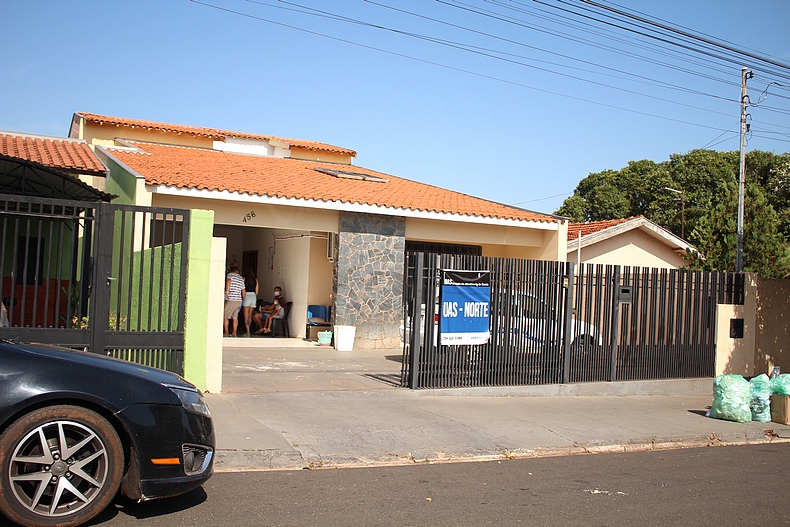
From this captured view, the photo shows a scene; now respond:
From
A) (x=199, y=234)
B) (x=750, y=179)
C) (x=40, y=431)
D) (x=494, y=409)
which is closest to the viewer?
(x=40, y=431)

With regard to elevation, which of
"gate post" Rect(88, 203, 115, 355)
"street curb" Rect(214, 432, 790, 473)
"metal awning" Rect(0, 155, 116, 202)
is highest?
"metal awning" Rect(0, 155, 116, 202)

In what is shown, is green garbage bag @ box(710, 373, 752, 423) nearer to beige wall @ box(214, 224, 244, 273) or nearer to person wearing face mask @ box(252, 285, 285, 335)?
person wearing face mask @ box(252, 285, 285, 335)

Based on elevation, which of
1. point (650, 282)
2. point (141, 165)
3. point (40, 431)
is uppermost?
point (141, 165)

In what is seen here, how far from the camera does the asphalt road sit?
5324 millimetres

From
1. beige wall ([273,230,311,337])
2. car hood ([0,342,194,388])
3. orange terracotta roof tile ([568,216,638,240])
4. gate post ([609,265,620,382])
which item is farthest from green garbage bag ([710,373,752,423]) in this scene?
orange terracotta roof tile ([568,216,638,240])

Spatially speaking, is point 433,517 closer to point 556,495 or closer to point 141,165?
point 556,495

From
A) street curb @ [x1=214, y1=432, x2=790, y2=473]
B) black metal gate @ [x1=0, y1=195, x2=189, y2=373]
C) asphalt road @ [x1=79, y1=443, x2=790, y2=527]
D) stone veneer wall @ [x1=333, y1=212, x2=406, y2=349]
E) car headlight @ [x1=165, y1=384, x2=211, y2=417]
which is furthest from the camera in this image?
stone veneer wall @ [x1=333, y1=212, x2=406, y2=349]

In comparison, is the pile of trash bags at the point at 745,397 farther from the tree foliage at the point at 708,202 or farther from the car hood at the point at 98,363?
the car hood at the point at 98,363

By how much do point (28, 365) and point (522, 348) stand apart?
8411 millimetres

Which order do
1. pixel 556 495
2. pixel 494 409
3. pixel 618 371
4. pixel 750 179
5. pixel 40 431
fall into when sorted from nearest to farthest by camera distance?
pixel 40 431 → pixel 556 495 → pixel 494 409 → pixel 618 371 → pixel 750 179

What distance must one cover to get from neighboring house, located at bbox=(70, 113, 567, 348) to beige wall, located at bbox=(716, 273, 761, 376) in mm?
5178

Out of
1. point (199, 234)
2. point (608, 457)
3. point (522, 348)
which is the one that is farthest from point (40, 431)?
point (522, 348)

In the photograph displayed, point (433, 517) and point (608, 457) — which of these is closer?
A: point (433, 517)

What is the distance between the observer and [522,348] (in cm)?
1185
